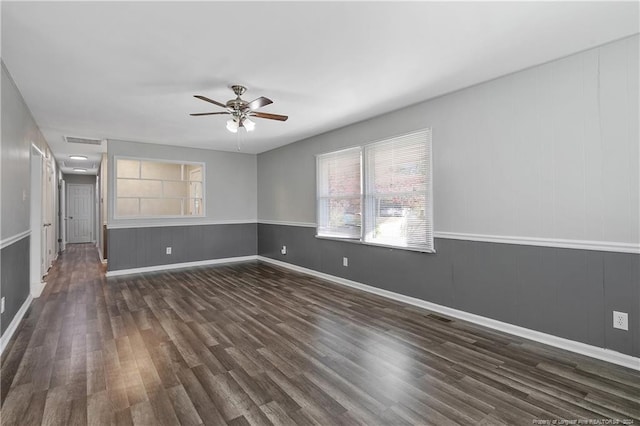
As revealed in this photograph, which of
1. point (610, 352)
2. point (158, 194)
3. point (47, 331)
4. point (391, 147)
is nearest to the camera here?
point (610, 352)

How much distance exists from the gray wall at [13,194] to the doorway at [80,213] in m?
7.88

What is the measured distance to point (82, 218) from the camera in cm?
1050

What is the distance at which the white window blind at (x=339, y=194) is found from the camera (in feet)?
15.3

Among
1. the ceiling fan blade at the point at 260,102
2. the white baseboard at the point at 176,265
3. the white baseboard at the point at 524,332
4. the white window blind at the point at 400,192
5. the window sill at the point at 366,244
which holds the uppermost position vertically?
the ceiling fan blade at the point at 260,102

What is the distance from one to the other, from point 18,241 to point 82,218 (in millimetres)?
8689

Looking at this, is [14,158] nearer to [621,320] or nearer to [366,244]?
[366,244]

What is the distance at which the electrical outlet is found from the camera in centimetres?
234

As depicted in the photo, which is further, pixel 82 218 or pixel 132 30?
pixel 82 218

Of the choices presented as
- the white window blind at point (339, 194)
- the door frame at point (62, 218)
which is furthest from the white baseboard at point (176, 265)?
the door frame at point (62, 218)

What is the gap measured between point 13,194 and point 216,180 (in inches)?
149

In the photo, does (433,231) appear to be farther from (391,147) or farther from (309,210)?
(309,210)

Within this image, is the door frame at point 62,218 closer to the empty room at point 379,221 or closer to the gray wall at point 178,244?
the gray wall at point 178,244

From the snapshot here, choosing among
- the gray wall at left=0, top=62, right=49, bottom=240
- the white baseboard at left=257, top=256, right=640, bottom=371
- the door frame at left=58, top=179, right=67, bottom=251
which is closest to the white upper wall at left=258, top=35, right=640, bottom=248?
the white baseboard at left=257, top=256, right=640, bottom=371

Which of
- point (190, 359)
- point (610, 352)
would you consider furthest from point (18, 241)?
point (610, 352)
